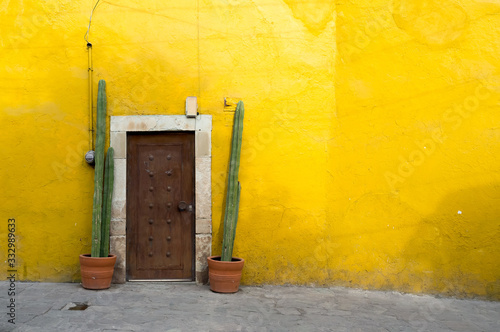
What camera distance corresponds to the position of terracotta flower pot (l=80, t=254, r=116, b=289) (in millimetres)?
4496

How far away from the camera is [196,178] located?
491 centimetres

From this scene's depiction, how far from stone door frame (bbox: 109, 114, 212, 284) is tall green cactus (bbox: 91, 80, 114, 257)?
0.59ft

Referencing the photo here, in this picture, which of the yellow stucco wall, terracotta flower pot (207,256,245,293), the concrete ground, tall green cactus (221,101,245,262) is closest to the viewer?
the concrete ground

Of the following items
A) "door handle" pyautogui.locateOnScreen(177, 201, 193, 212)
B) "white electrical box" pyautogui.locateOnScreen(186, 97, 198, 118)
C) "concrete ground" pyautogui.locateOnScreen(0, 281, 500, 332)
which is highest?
"white electrical box" pyautogui.locateOnScreen(186, 97, 198, 118)

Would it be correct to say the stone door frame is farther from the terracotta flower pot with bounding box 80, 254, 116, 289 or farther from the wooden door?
the terracotta flower pot with bounding box 80, 254, 116, 289

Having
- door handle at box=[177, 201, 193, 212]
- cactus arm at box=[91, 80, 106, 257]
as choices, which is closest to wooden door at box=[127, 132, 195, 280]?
door handle at box=[177, 201, 193, 212]

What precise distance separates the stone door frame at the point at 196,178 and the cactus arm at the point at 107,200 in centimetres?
18

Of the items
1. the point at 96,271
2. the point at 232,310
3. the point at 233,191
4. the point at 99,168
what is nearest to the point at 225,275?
the point at 232,310

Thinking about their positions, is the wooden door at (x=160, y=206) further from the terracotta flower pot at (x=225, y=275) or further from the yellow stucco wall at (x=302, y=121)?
the terracotta flower pot at (x=225, y=275)

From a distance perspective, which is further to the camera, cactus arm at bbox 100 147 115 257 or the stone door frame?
the stone door frame

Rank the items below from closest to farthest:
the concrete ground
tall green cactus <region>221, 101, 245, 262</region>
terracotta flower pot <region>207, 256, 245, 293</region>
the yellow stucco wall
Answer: the concrete ground, terracotta flower pot <region>207, 256, 245, 293</region>, tall green cactus <region>221, 101, 245, 262</region>, the yellow stucco wall

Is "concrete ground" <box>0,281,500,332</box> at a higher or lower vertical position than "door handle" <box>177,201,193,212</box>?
lower

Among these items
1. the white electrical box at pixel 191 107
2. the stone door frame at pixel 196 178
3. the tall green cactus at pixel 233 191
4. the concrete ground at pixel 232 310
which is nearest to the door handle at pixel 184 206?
the stone door frame at pixel 196 178

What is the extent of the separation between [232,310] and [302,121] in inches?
86.0
